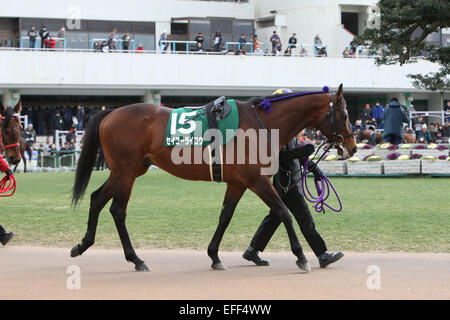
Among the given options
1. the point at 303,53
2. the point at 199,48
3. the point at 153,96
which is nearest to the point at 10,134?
the point at 153,96

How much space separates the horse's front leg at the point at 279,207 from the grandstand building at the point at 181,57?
2963cm

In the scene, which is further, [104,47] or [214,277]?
[104,47]

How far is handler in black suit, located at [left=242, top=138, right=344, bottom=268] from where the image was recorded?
23.0 ft

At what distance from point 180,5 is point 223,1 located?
9.37 feet

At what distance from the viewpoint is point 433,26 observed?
1711 cm

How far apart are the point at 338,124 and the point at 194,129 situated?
146 cm

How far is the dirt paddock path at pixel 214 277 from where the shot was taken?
5.68 m

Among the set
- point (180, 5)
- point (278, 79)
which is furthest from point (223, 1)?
point (278, 79)

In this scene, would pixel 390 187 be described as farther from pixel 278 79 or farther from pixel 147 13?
pixel 147 13

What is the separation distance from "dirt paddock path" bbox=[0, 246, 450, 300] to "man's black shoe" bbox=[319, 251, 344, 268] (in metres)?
0.09

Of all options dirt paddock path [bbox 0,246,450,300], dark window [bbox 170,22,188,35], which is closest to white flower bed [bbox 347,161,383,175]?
dirt paddock path [bbox 0,246,450,300]

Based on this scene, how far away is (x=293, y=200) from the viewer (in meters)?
7.19

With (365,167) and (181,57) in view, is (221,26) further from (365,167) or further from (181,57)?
(365,167)

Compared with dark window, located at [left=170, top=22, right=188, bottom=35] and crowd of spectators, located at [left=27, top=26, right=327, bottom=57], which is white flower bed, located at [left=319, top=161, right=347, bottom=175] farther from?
dark window, located at [left=170, top=22, right=188, bottom=35]
